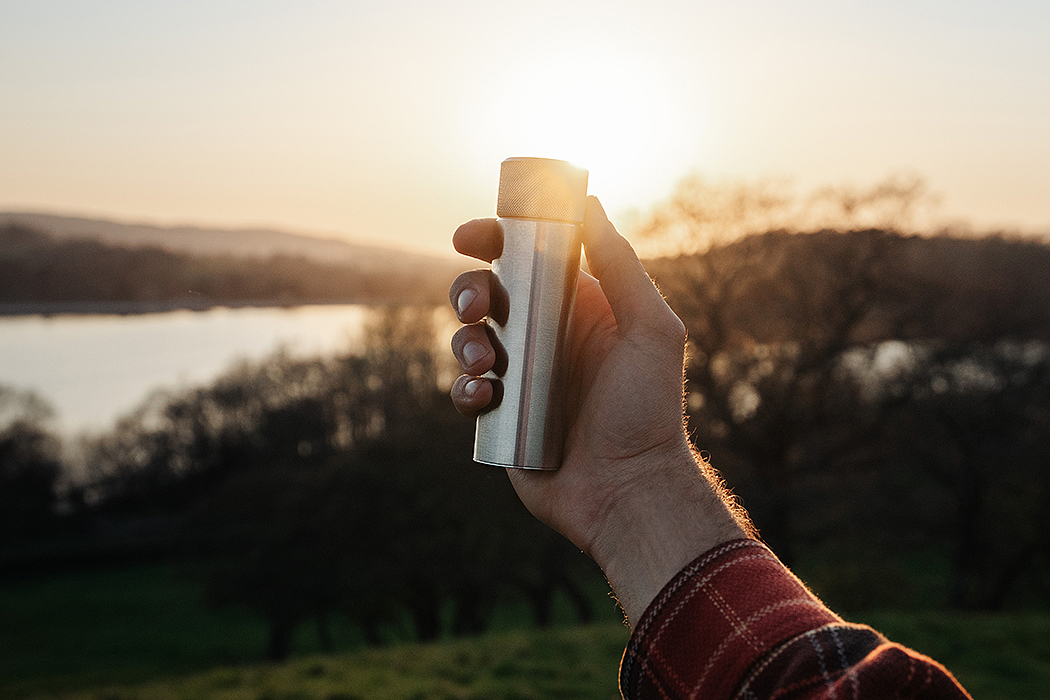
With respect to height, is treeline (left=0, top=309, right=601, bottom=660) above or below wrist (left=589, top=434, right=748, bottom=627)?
below

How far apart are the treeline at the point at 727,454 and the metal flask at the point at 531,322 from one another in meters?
13.3

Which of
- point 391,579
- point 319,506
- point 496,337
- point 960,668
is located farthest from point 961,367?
point 496,337

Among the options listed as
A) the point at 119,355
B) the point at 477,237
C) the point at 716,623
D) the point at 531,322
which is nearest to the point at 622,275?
the point at 531,322

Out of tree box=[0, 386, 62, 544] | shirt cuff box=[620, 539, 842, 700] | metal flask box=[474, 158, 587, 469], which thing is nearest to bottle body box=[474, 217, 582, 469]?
metal flask box=[474, 158, 587, 469]

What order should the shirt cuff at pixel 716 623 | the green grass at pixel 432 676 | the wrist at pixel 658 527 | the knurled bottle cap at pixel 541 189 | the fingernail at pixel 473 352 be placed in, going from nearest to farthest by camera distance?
the shirt cuff at pixel 716 623, the wrist at pixel 658 527, the knurled bottle cap at pixel 541 189, the fingernail at pixel 473 352, the green grass at pixel 432 676

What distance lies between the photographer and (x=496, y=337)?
2.12 m

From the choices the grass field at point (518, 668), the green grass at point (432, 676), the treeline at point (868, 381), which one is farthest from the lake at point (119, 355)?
the green grass at point (432, 676)

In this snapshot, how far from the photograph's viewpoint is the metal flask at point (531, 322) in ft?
6.56

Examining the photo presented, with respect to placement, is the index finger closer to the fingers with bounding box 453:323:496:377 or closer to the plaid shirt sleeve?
the fingers with bounding box 453:323:496:377

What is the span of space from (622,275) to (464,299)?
0.47m

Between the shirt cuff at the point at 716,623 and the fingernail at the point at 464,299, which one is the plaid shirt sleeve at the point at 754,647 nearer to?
the shirt cuff at the point at 716,623

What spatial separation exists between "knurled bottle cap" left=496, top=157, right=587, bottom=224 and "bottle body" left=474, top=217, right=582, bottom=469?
0.05 meters

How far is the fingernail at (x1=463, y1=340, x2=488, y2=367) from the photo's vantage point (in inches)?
82.5

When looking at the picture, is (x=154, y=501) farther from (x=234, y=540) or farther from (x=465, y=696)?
(x=465, y=696)
